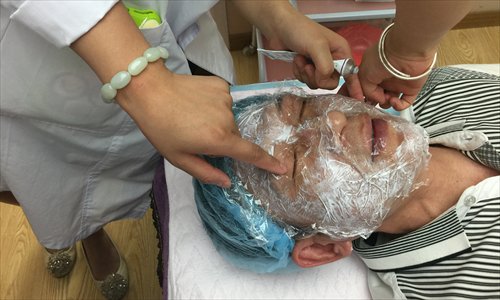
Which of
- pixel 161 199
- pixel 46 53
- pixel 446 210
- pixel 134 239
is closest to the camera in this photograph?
pixel 46 53

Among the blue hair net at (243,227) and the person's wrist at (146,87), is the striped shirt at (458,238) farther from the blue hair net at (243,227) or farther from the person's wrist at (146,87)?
the person's wrist at (146,87)

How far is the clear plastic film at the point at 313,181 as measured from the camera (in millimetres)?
994

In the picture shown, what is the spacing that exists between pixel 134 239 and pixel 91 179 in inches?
30.8

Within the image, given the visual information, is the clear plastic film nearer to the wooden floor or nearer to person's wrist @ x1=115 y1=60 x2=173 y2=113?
person's wrist @ x1=115 y1=60 x2=173 y2=113

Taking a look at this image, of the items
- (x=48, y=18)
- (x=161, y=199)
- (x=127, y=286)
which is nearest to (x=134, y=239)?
(x=127, y=286)

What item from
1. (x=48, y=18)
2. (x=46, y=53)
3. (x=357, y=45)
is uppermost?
(x=48, y=18)

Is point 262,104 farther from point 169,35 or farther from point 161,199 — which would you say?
point 161,199

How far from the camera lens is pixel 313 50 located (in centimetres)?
111

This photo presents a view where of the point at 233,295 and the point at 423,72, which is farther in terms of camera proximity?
the point at 233,295

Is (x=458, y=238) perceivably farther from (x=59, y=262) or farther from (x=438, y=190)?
(x=59, y=262)

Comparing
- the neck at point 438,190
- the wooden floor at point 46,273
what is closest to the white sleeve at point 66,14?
the neck at point 438,190

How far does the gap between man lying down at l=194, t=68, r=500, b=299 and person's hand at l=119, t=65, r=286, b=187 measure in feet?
0.88

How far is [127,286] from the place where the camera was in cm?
182

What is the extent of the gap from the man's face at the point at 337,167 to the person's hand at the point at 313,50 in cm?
10
